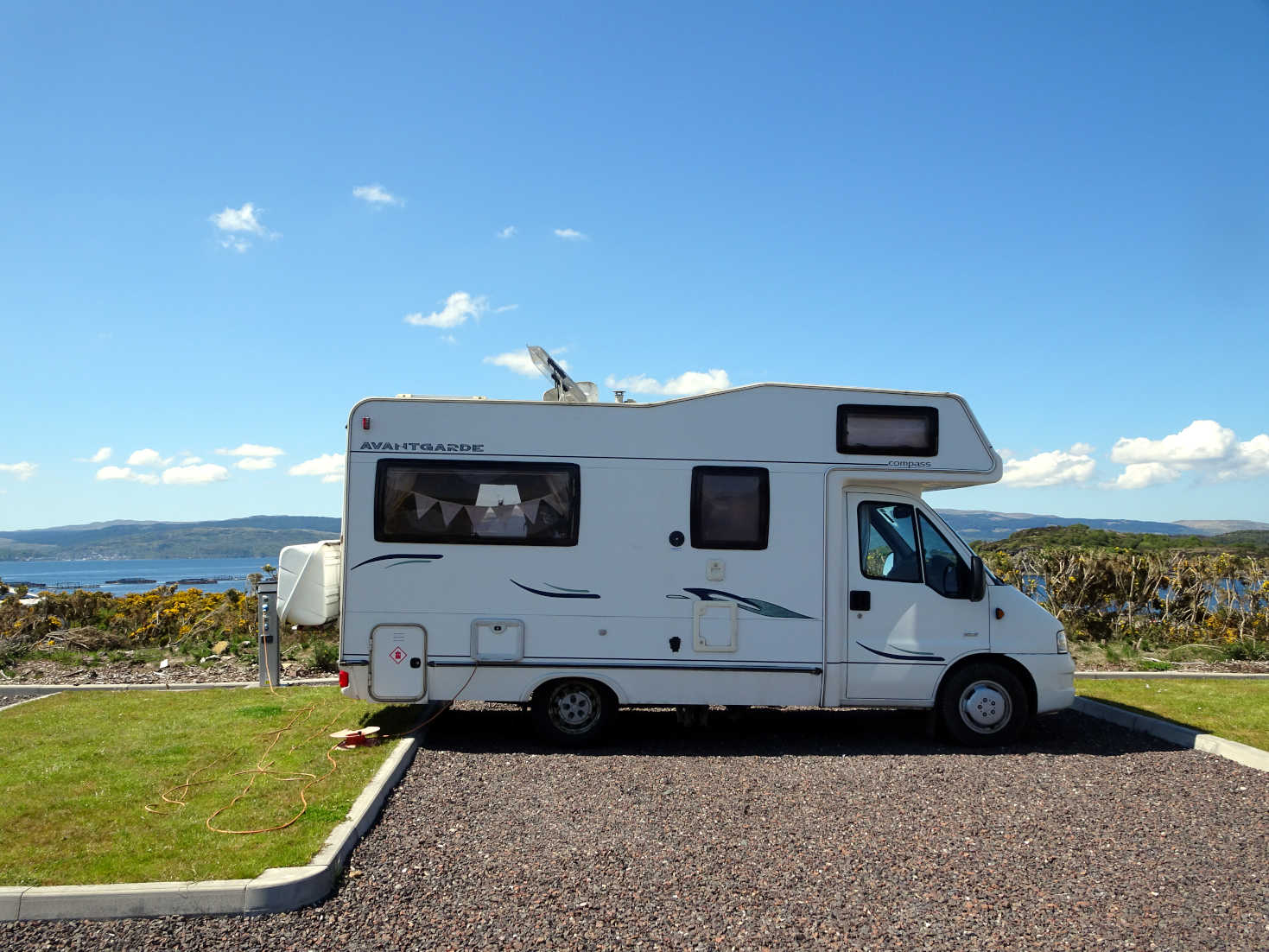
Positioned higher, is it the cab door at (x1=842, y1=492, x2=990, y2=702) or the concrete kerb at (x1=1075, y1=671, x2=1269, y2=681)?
the cab door at (x1=842, y1=492, x2=990, y2=702)

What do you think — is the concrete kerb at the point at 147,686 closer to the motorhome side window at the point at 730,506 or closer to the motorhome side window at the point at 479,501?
the motorhome side window at the point at 479,501

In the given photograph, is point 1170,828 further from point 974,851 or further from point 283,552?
point 283,552

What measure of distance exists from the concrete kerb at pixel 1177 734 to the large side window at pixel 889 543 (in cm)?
249

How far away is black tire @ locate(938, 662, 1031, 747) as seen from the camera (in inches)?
302

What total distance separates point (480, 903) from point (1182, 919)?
3.27 metres

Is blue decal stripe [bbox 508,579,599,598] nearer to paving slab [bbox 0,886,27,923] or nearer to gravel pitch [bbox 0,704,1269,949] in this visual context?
gravel pitch [bbox 0,704,1269,949]

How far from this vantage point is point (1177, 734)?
7648mm

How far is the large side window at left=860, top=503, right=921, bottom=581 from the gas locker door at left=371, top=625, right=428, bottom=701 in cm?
381

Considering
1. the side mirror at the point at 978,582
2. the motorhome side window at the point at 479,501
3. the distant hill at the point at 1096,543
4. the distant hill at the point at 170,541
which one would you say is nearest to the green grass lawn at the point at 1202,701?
the side mirror at the point at 978,582

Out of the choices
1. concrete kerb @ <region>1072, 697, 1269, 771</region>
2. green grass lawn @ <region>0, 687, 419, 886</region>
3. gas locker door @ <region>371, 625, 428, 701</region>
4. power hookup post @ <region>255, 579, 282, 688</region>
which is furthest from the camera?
power hookup post @ <region>255, 579, 282, 688</region>

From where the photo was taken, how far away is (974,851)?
199 inches

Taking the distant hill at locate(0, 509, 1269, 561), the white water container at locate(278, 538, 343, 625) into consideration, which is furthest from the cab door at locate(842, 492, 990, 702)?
the distant hill at locate(0, 509, 1269, 561)

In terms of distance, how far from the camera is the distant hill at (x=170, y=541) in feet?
264

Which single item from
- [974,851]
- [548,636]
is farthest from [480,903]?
[548,636]
